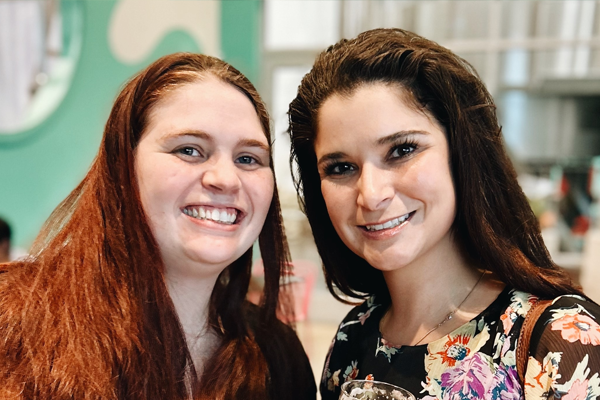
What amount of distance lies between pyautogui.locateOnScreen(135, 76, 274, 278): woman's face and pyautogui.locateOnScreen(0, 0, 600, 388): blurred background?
98.9 inches

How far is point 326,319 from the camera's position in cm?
523

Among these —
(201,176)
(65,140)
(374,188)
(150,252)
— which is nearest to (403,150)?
(374,188)

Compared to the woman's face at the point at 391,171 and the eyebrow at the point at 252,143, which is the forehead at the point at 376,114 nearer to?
the woman's face at the point at 391,171

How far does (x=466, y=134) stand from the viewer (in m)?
1.42

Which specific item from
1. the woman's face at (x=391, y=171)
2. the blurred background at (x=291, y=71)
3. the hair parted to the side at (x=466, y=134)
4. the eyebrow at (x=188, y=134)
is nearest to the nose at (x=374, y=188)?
the woman's face at (x=391, y=171)

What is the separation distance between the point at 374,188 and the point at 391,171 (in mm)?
67

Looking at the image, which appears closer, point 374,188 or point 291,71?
point 374,188

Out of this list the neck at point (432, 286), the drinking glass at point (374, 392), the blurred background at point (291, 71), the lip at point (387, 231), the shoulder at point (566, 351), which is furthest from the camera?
the blurred background at point (291, 71)

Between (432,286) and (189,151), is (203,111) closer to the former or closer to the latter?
(189,151)

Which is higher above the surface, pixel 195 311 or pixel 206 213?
pixel 206 213

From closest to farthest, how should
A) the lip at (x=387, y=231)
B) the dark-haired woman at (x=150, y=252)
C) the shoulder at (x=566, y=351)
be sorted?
the shoulder at (x=566, y=351)
the dark-haired woman at (x=150, y=252)
the lip at (x=387, y=231)

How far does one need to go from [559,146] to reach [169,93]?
17.0 feet

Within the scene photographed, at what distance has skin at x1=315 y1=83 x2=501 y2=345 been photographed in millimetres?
1390

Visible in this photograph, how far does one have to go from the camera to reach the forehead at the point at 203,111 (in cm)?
144
